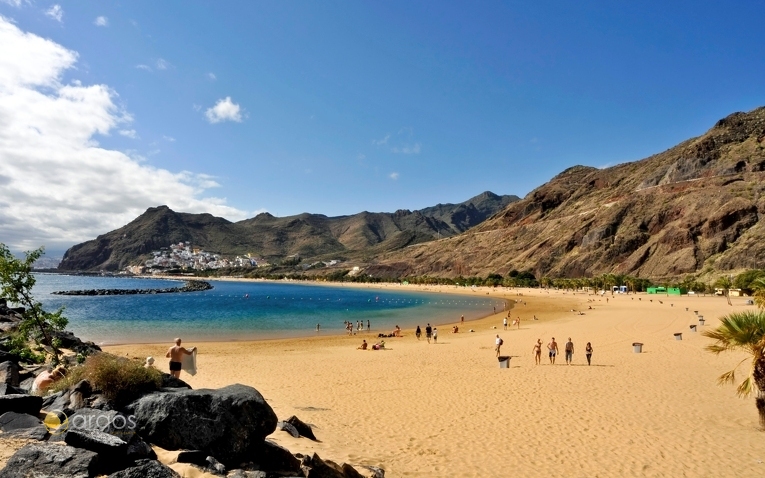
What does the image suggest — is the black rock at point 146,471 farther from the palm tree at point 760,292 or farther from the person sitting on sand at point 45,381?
the palm tree at point 760,292

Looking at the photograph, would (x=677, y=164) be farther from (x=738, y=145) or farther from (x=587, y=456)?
(x=587, y=456)

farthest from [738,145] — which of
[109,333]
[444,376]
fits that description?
[109,333]

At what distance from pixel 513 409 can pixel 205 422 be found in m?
10.2

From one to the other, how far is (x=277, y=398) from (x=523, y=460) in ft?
28.4

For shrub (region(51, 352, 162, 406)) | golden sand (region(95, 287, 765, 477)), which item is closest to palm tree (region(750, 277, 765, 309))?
golden sand (region(95, 287, 765, 477))

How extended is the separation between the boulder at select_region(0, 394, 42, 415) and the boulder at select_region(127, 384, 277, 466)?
1.43 metres

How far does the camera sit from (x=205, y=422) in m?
6.63

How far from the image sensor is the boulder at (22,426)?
19.0 ft

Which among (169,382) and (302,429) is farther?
(302,429)

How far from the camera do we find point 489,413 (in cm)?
1330

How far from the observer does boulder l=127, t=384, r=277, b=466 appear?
6.48 meters

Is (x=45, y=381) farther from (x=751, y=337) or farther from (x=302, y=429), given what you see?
(x=751, y=337)

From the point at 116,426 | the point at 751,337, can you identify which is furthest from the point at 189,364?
the point at 751,337

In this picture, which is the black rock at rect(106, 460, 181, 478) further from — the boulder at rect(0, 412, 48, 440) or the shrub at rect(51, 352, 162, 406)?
the shrub at rect(51, 352, 162, 406)
